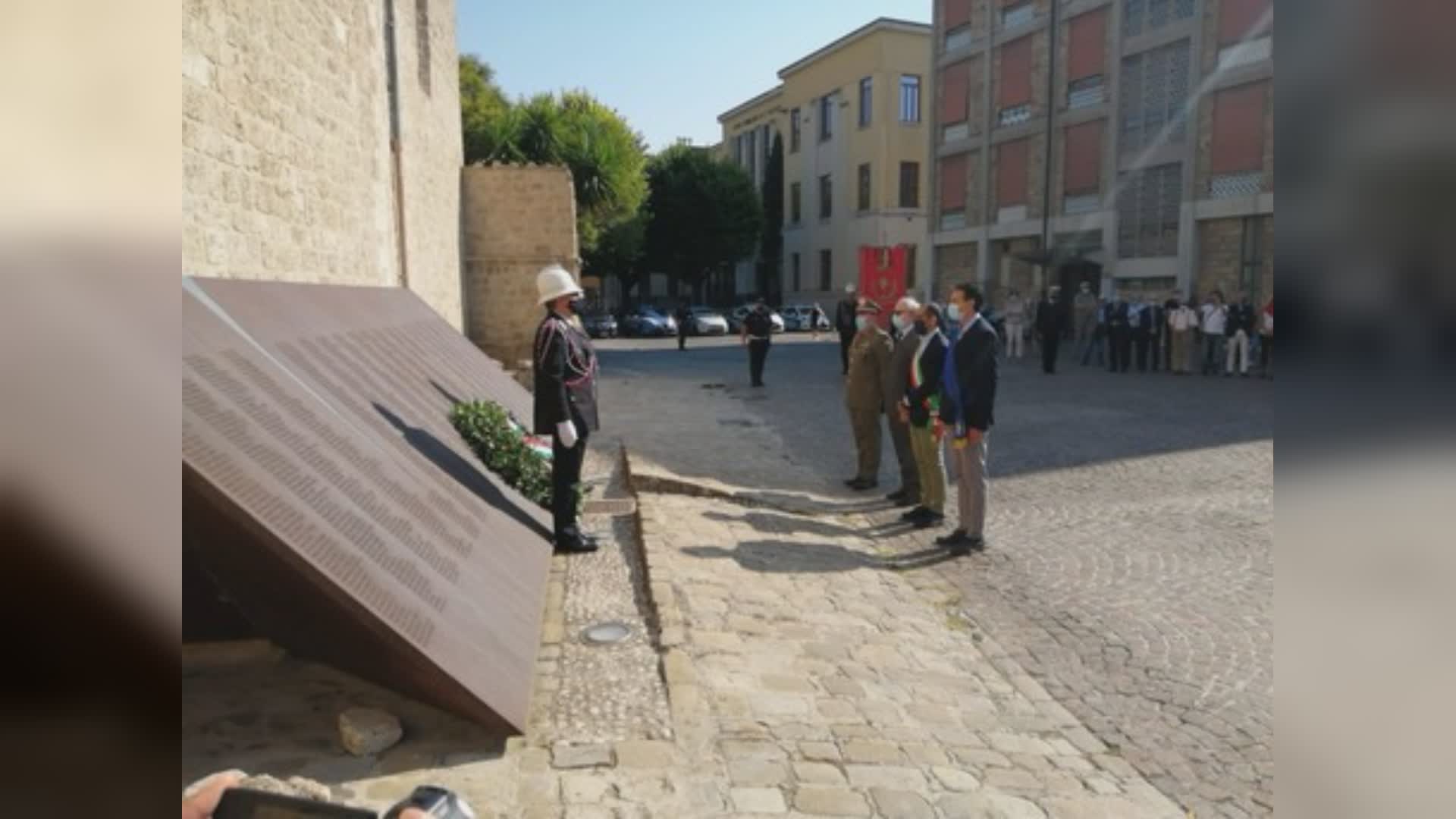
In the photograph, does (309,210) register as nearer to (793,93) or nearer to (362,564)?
(362,564)

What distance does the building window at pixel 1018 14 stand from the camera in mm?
29906

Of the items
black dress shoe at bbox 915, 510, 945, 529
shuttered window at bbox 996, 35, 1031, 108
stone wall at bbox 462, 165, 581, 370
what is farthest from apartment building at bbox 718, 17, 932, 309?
black dress shoe at bbox 915, 510, 945, 529

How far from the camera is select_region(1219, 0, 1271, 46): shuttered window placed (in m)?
22.7

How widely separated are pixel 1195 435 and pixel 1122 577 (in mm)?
6222

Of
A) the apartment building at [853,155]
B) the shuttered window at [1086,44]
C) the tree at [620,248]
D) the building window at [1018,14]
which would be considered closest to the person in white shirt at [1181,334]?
the shuttered window at [1086,44]

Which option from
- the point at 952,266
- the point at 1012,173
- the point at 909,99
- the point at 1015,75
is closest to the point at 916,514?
the point at 1012,173

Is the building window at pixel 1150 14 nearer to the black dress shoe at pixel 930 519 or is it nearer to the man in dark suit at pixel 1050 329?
the man in dark suit at pixel 1050 329

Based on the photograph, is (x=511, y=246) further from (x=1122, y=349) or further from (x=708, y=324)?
(x=708, y=324)

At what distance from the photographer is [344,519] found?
364cm

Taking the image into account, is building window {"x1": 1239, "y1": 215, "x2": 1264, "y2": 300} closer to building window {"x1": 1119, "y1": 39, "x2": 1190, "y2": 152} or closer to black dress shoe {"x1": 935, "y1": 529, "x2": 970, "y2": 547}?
building window {"x1": 1119, "y1": 39, "x2": 1190, "y2": 152}

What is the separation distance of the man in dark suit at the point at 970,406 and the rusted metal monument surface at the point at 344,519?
9.54ft

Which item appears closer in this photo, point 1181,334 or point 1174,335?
point 1181,334

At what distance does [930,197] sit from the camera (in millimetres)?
34906

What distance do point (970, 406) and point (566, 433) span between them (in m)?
2.75
